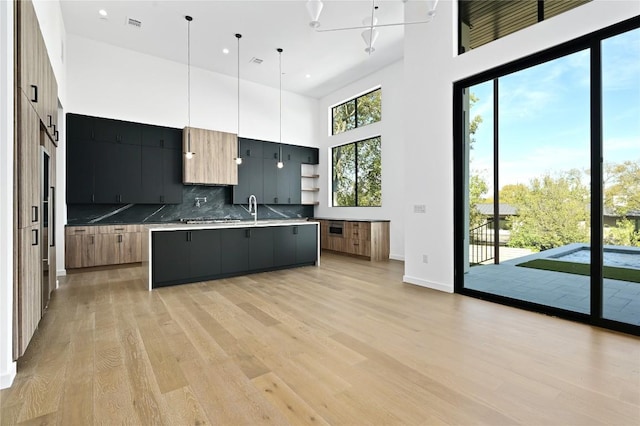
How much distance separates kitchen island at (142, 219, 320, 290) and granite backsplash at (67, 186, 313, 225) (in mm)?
1746

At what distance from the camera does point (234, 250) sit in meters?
4.81

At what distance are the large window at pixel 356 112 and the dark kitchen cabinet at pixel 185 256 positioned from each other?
471 cm

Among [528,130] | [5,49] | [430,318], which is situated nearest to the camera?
[5,49]

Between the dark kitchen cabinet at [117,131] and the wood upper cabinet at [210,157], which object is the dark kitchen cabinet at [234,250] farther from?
the dark kitchen cabinet at [117,131]

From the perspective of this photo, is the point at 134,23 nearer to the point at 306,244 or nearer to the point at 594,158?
the point at 306,244

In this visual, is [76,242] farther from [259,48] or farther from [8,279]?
[259,48]

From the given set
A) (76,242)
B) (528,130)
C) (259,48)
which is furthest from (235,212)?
(528,130)

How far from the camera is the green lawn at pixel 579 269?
2797 mm

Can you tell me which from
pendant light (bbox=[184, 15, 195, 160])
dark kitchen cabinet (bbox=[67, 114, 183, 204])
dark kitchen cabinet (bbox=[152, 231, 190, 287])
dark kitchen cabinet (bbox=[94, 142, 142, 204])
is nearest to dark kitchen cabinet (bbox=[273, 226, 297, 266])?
dark kitchen cabinet (bbox=[152, 231, 190, 287])

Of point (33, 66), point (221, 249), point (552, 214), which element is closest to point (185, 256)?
point (221, 249)

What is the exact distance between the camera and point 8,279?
198cm

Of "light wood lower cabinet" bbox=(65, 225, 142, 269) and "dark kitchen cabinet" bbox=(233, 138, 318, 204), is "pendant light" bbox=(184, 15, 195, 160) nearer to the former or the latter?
"dark kitchen cabinet" bbox=(233, 138, 318, 204)

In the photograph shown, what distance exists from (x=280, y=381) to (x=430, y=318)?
5.75 ft

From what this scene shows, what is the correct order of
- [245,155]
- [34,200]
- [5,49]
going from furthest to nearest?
[245,155], [34,200], [5,49]
